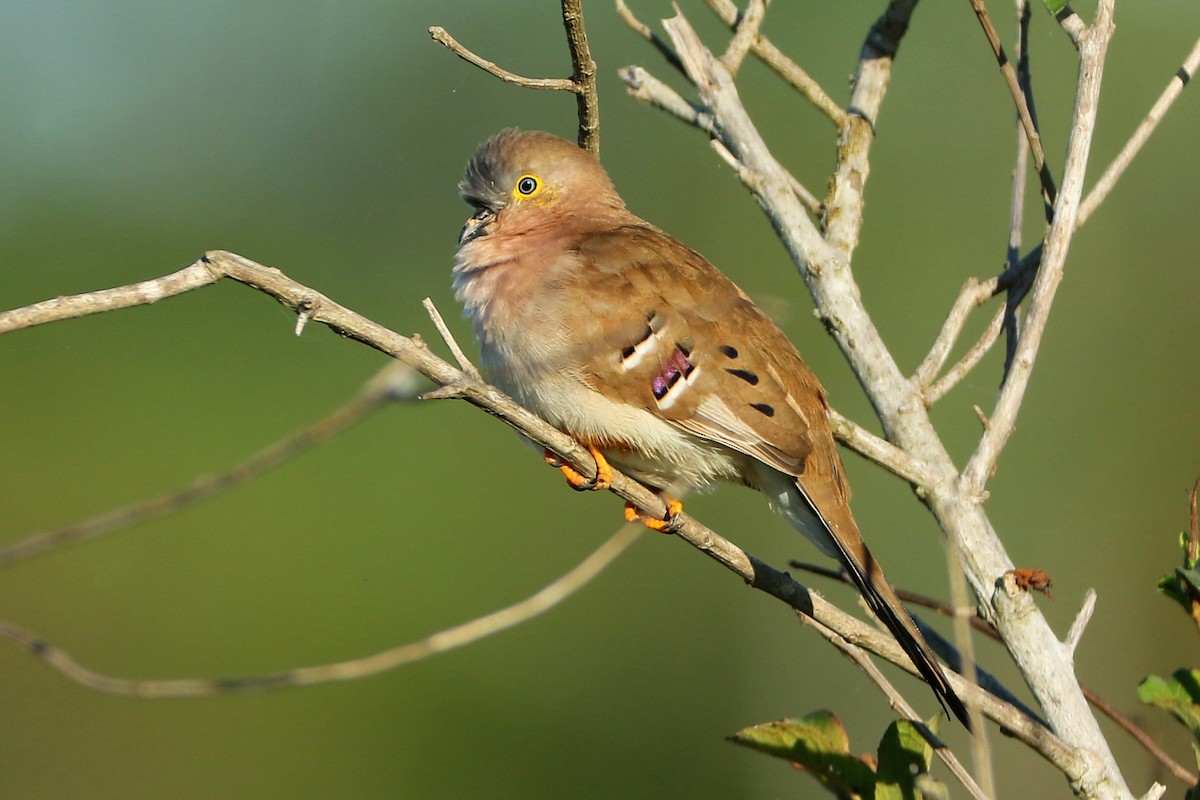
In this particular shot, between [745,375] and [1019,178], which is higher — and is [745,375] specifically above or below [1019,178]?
below

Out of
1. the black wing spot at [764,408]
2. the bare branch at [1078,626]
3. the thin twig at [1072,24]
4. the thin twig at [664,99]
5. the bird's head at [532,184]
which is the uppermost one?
the bird's head at [532,184]

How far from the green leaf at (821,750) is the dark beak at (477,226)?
2.05 m

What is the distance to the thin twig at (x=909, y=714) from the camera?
1.89 metres

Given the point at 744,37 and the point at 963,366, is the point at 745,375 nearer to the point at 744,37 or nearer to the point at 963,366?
the point at 963,366

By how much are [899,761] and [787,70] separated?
199 centimetres

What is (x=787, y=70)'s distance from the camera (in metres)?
3.28

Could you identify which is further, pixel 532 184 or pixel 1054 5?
pixel 532 184

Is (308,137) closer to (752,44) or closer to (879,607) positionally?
(752,44)

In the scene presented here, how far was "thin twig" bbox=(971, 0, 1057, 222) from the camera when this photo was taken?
2.61 meters

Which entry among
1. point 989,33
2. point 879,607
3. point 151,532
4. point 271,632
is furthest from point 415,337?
point 151,532

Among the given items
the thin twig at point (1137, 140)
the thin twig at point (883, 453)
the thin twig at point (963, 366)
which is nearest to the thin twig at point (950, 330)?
the thin twig at point (963, 366)

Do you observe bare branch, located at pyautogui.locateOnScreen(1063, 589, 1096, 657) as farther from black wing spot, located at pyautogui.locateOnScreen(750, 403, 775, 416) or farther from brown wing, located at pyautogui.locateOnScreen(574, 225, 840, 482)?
black wing spot, located at pyautogui.locateOnScreen(750, 403, 775, 416)

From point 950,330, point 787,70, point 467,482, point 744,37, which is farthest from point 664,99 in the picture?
point 467,482

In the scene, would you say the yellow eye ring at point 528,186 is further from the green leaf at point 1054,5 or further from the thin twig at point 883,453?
the green leaf at point 1054,5
